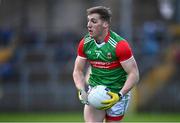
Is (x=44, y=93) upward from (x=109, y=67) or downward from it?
downward

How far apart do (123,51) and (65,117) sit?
1116 centimetres

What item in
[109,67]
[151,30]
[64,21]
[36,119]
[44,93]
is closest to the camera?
[109,67]

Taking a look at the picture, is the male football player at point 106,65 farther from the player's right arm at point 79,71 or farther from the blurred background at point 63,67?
the blurred background at point 63,67

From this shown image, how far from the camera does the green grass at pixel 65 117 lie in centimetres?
2194

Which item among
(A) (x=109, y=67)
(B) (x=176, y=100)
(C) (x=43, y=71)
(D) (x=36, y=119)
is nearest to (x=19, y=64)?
(C) (x=43, y=71)

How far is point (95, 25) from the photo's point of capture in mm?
12094

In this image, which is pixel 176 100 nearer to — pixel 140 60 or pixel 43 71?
pixel 140 60

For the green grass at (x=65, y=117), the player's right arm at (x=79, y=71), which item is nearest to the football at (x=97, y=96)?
the player's right arm at (x=79, y=71)

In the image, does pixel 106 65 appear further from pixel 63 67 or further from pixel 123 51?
pixel 63 67

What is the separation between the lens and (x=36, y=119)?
22.3 metres

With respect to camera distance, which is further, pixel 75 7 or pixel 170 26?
pixel 75 7

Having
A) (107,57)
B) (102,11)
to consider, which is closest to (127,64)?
(107,57)

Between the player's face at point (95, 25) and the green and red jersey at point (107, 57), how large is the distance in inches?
6.4

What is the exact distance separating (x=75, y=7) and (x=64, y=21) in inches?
24.7
